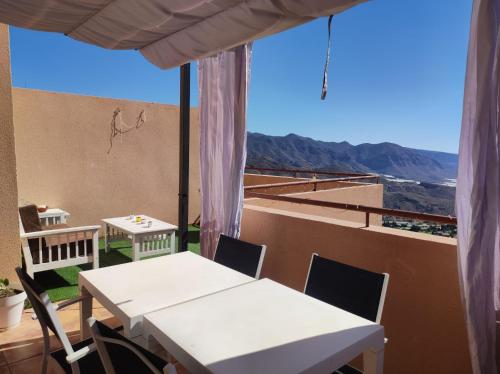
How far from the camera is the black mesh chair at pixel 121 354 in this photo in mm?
1088

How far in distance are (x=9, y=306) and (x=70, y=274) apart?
1233mm

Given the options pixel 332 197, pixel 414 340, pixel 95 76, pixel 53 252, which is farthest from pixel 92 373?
pixel 95 76

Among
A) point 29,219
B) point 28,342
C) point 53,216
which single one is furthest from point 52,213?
point 28,342

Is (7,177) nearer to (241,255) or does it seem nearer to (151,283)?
(151,283)

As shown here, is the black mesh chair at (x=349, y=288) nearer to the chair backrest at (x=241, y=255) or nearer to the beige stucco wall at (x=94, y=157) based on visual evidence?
the chair backrest at (x=241, y=255)

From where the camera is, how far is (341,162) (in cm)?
3028

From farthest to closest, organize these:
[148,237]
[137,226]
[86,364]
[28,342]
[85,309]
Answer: [137,226]
[148,237]
[28,342]
[85,309]
[86,364]

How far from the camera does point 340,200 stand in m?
6.10

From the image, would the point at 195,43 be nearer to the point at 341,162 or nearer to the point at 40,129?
the point at 40,129

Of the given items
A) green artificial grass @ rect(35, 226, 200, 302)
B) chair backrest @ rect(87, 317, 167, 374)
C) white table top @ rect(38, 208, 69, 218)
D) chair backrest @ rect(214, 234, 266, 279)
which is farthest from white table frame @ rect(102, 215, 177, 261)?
chair backrest @ rect(87, 317, 167, 374)

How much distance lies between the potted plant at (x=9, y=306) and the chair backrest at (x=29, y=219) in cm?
73

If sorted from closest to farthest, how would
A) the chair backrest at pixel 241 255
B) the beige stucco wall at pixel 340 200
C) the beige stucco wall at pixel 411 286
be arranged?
the beige stucco wall at pixel 411 286
the chair backrest at pixel 241 255
the beige stucco wall at pixel 340 200

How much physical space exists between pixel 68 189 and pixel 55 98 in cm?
131

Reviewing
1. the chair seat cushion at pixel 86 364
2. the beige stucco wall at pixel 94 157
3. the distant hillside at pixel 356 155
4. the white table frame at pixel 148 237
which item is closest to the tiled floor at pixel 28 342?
the chair seat cushion at pixel 86 364
